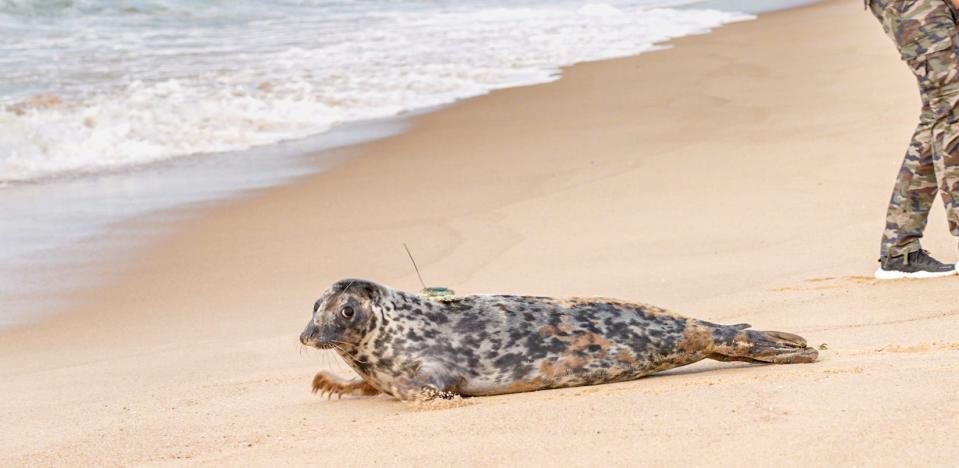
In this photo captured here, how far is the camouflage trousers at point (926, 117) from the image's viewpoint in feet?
19.8

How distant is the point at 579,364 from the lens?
4684 millimetres

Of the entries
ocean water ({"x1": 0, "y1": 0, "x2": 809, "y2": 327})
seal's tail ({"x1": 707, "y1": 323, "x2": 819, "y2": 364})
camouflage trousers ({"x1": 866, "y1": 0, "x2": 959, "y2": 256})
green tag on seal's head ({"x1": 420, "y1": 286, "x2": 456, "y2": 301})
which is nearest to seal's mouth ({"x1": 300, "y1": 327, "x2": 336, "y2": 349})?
green tag on seal's head ({"x1": 420, "y1": 286, "x2": 456, "y2": 301})

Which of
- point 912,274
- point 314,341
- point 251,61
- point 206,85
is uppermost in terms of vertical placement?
point 314,341

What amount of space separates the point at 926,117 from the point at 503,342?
2746 mm

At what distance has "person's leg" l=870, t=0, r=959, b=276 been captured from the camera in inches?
238

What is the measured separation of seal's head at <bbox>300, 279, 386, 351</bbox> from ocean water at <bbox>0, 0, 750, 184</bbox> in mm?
7830

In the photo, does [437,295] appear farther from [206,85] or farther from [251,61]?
[251,61]

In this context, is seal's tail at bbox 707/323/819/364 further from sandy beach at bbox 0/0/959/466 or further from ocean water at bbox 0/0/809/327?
ocean water at bbox 0/0/809/327

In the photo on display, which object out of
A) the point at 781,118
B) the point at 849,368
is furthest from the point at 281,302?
the point at 781,118

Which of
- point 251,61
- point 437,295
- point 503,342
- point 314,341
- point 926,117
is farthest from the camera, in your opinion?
point 251,61

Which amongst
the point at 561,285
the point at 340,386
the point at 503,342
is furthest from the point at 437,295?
the point at 561,285

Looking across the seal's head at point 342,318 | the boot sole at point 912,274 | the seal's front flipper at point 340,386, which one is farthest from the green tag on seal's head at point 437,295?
the boot sole at point 912,274

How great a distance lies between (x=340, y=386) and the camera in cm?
489

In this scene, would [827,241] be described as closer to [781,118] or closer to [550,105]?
[781,118]
